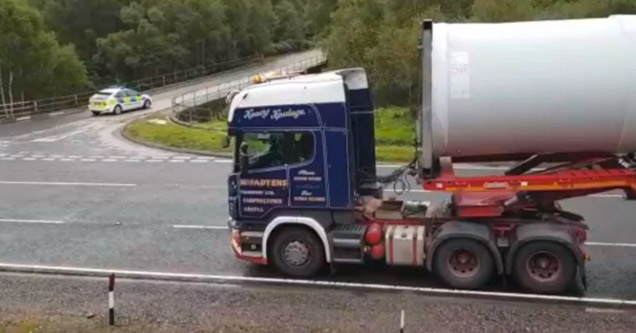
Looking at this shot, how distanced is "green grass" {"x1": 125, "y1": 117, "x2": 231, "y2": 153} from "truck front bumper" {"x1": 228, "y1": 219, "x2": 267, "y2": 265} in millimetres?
13166

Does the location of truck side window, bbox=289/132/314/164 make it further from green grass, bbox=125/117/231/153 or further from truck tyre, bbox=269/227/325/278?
green grass, bbox=125/117/231/153

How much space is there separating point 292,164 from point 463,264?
115 inches

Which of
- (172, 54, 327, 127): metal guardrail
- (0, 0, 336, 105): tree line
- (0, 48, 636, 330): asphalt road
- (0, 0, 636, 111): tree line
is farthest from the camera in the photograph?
(0, 0, 336, 105): tree line

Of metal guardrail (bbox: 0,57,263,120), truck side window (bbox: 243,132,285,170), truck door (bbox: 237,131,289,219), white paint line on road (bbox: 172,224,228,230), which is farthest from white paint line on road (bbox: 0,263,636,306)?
metal guardrail (bbox: 0,57,263,120)

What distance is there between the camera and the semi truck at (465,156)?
393 inches

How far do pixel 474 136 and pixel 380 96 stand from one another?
933 inches

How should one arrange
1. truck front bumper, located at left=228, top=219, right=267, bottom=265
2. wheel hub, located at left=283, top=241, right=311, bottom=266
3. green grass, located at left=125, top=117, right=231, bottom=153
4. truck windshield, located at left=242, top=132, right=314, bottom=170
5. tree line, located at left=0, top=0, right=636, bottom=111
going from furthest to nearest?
tree line, located at left=0, top=0, right=636, bottom=111 < green grass, located at left=125, top=117, right=231, bottom=153 < truck front bumper, located at left=228, top=219, right=267, bottom=265 < wheel hub, located at left=283, top=241, right=311, bottom=266 < truck windshield, located at left=242, top=132, right=314, bottom=170

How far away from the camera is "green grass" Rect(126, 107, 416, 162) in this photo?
24422 millimetres

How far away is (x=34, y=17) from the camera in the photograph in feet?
155

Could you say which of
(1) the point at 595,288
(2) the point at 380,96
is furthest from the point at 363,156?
(2) the point at 380,96

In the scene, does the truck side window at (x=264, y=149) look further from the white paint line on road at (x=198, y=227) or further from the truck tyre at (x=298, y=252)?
the white paint line on road at (x=198, y=227)

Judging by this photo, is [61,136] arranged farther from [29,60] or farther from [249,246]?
[249,246]

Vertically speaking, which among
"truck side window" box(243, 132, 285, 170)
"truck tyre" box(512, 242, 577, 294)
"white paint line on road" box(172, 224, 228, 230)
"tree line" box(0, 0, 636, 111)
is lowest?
"white paint line on road" box(172, 224, 228, 230)

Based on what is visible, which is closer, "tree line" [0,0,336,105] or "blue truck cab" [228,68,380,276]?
"blue truck cab" [228,68,380,276]
